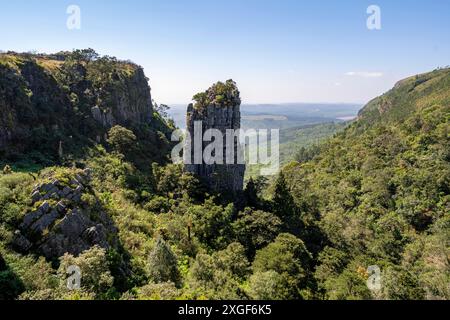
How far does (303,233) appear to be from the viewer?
52.7 meters

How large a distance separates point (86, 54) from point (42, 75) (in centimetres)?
2490

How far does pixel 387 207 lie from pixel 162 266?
218 ft

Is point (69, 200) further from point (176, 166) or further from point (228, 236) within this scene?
point (176, 166)

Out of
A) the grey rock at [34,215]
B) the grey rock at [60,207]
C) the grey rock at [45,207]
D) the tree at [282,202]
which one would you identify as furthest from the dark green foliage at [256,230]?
the grey rock at [34,215]

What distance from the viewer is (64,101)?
63.8 meters

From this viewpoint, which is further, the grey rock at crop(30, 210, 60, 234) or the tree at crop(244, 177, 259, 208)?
the tree at crop(244, 177, 259, 208)

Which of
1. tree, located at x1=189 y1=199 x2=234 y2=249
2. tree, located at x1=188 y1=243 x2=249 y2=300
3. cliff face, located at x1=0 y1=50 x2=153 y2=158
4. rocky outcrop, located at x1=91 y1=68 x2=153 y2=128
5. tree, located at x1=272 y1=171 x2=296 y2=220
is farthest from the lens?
rocky outcrop, located at x1=91 y1=68 x2=153 y2=128

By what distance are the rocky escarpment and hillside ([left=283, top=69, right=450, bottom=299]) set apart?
23.5 meters

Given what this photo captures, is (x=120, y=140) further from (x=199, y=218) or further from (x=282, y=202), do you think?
(x=282, y=202)

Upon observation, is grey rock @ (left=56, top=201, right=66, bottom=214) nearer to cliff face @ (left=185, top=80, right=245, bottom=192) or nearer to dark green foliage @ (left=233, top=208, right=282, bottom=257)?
dark green foliage @ (left=233, top=208, right=282, bottom=257)

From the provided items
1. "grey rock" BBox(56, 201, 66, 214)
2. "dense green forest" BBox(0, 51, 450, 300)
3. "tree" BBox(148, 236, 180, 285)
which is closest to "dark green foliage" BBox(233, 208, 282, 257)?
"dense green forest" BBox(0, 51, 450, 300)

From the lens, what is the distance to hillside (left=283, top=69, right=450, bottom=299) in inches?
1569

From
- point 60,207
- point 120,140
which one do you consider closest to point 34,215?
point 60,207
